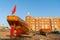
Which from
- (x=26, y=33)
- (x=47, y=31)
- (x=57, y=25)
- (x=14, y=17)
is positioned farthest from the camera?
(x=57, y=25)

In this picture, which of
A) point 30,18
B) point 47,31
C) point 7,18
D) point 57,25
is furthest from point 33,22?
point 7,18

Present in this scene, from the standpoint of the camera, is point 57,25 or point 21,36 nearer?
point 21,36

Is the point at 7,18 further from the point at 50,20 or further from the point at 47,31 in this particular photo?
the point at 50,20

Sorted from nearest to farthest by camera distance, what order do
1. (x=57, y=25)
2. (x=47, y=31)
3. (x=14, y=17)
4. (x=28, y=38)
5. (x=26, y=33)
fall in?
(x=14, y=17) < (x=28, y=38) < (x=26, y=33) < (x=47, y=31) < (x=57, y=25)

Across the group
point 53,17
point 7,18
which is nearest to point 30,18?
point 53,17

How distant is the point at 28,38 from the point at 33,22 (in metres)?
95.0

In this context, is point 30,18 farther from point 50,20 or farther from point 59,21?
point 59,21

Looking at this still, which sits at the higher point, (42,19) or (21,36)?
(42,19)

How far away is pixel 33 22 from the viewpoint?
11419 centimetres

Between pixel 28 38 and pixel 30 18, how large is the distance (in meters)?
95.2

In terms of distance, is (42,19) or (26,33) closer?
(26,33)

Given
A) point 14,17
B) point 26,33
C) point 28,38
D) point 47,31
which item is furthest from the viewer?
point 47,31

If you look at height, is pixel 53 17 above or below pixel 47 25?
above

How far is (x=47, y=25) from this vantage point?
4429 inches
